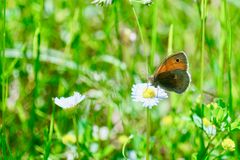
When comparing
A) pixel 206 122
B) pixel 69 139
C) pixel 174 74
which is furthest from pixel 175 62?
pixel 69 139

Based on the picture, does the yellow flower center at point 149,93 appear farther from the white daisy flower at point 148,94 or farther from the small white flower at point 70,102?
the small white flower at point 70,102

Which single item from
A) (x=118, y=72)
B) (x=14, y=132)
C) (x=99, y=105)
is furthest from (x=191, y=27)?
(x=14, y=132)

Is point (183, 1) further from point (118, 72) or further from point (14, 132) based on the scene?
point (14, 132)

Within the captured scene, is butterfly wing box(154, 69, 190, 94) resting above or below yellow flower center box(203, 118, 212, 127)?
above

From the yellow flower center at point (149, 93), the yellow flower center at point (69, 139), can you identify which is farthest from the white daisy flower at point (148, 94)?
the yellow flower center at point (69, 139)

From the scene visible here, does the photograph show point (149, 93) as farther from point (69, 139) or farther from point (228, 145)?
point (69, 139)

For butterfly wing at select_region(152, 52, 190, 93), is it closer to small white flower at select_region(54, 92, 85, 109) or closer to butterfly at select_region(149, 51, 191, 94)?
butterfly at select_region(149, 51, 191, 94)

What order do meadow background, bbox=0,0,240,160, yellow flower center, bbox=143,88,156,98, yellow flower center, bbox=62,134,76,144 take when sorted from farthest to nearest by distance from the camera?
yellow flower center, bbox=62,134,76,144 → meadow background, bbox=0,0,240,160 → yellow flower center, bbox=143,88,156,98

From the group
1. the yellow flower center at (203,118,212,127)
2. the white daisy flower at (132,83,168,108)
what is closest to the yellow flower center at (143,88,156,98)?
the white daisy flower at (132,83,168,108)
